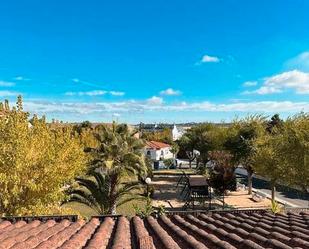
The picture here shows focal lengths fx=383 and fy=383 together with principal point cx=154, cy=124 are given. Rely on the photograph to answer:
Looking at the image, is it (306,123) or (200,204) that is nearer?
(306,123)

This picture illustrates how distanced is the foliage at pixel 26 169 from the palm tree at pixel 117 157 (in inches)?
279

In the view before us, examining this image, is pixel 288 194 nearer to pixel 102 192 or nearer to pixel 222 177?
pixel 222 177

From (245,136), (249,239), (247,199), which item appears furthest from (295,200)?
(249,239)

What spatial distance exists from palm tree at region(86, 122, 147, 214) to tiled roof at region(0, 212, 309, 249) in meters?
13.9

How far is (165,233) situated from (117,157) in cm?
1823

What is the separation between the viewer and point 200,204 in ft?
122

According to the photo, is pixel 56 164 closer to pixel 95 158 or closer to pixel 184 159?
pixel 95 158

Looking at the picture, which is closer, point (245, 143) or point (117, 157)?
point (117, 157)

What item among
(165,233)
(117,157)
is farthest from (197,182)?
(165,233)

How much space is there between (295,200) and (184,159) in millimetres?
67059

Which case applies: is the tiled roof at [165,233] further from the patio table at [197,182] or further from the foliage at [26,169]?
the patio table at [197,182]

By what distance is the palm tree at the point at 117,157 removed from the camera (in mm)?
23844

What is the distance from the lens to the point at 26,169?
1539cm

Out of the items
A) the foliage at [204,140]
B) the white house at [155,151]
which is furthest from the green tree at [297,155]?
the white house at [155,151]
